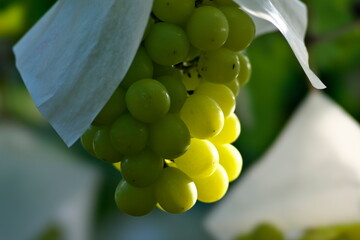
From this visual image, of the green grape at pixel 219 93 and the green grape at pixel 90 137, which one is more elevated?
the green grape at pixel 219 93

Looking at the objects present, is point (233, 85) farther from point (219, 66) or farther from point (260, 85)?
point (260, 85)

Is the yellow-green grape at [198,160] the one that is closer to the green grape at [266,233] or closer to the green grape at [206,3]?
the green grape at [206,3]

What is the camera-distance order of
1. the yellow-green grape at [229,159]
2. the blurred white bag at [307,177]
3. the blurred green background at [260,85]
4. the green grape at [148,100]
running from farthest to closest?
the blurred green background at [260,85], the blurred white bag at [307,177], the yellow-green grape at [229,159], the green grape at [148,100]

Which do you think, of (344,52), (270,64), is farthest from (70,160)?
(344,52)

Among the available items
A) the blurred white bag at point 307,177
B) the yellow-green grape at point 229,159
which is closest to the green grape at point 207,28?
the yellow-green grape at point 229,159

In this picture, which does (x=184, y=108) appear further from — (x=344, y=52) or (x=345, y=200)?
(x=344, y=52)

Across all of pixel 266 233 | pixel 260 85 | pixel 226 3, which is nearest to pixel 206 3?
pixel 226 3
